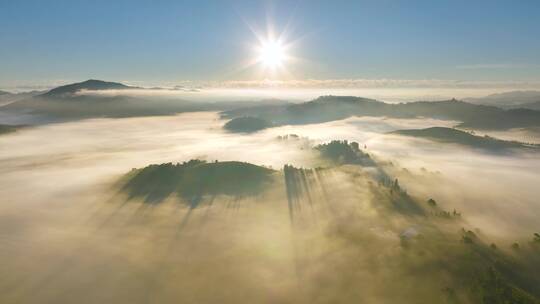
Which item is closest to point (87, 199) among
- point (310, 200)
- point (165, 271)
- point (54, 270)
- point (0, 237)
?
point (0, 237)

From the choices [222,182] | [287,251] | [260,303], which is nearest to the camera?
[260,303]

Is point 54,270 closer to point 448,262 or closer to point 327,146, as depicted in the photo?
point 448,262

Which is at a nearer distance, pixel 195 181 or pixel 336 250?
pixel 336 250

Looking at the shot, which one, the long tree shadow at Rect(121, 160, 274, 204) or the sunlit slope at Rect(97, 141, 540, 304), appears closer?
the sunlit slope at Rect(97, 141, 540, 304)

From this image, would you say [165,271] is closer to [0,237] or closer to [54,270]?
[54,270]

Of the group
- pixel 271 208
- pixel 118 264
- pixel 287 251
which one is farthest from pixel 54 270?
pixel 271 208

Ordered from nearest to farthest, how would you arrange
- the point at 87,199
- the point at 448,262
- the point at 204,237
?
the point at 448,262 < the point at 204,237 < the point at 87,199

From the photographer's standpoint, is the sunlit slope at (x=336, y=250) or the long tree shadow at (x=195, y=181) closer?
the sunlit slope at (x=336, y=250)

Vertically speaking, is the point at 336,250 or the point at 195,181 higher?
the point at 195,181

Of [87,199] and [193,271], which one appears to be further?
[87,199]
